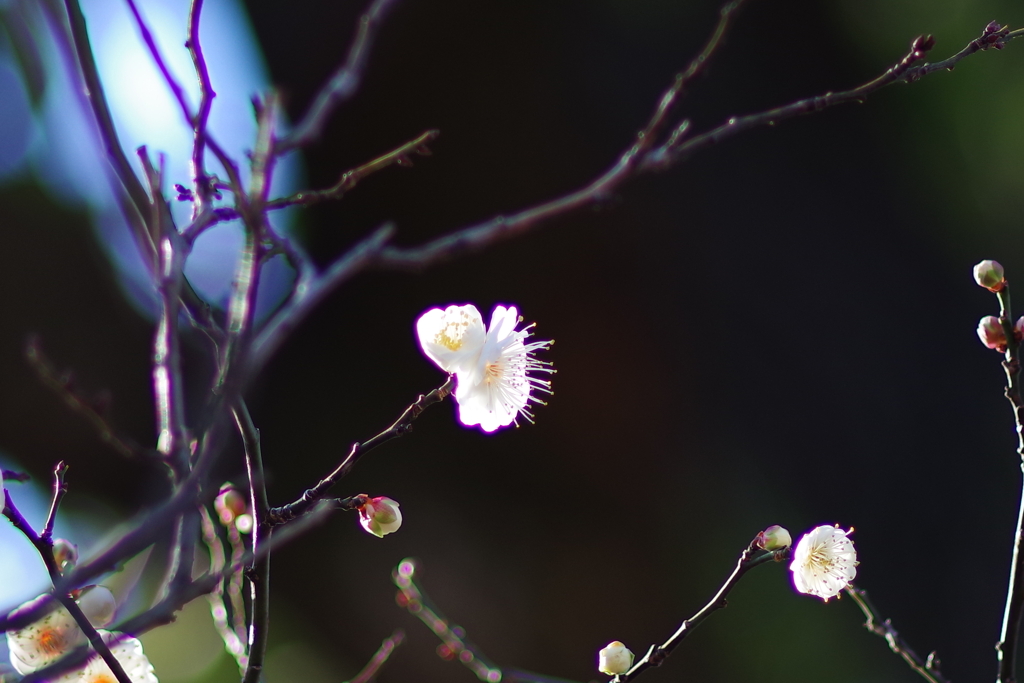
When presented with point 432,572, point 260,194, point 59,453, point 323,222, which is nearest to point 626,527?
point 432,572

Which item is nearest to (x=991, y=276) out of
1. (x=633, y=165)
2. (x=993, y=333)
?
(x=993, y=333)

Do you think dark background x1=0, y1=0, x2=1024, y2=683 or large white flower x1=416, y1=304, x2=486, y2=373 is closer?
large white flower x1=416, y1=304, x2=486, y2=373

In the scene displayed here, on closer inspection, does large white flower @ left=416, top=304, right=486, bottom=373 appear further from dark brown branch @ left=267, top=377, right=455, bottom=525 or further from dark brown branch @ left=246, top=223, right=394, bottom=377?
dark brown branch @ left=246, top=223, right=394, bottom=377

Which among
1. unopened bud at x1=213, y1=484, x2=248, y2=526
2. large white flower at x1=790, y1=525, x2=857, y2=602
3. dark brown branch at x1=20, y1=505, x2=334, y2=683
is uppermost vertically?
unopened bud at x1=213, y1=484, x2=248, y2=526

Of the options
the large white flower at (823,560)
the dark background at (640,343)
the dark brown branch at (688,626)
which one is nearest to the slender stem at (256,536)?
the dark brown branch at (688,626)

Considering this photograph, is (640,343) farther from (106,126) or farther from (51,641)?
(106,126)

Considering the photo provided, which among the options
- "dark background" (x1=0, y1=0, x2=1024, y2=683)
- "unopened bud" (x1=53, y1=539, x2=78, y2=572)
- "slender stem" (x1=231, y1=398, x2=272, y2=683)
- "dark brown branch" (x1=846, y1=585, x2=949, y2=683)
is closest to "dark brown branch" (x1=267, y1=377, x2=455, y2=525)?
"slender stem" (x1=231, y1=398, x2=272, y2=683)

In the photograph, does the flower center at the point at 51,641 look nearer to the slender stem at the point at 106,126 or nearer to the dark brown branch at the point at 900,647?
the slender stem at the point at 106,126

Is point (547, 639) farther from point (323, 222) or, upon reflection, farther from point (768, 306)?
point (323, 222)
